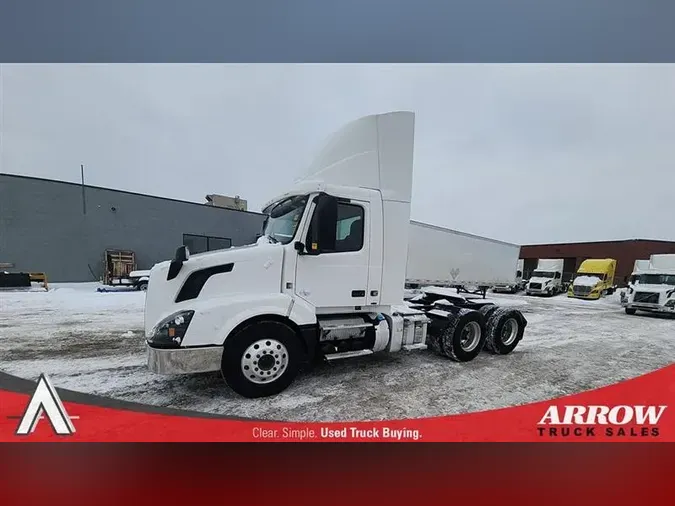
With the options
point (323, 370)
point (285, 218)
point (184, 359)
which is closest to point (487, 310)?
point (323, 370)

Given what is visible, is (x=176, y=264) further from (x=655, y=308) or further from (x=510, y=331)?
(x=655, y=308)

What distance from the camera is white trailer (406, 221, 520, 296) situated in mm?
3078

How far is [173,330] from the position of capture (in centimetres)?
200

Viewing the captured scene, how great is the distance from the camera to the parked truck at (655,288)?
2391 millimetres

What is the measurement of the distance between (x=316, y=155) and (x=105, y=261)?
216 cm

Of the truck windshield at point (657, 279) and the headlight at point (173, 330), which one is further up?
the truck windshield at point (657, 279)

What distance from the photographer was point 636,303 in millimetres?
3199

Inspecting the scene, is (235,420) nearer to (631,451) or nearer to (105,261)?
(105,261)

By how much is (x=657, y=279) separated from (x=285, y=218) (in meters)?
3.71

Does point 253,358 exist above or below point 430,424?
above

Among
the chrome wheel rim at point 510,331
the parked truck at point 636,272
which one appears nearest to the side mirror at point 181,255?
the chrome wheel rim at point 510,331

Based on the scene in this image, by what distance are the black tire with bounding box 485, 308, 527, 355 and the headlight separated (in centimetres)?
326

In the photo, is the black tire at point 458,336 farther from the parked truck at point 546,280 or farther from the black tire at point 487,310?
the parked truck at point 546,280

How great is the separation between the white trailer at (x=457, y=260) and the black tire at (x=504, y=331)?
638 millimetres
